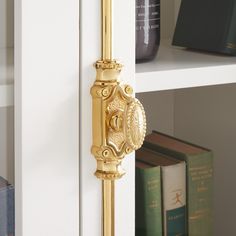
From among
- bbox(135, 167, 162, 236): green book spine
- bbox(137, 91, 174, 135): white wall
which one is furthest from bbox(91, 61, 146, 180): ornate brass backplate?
bbox(137, 91, 174, 135): white wall

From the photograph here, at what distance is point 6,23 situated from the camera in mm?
615

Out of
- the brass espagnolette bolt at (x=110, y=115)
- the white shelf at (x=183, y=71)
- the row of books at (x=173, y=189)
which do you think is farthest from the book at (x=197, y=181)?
the brass espagnolette bolt at (x=110, y=115)

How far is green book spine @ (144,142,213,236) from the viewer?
88cm

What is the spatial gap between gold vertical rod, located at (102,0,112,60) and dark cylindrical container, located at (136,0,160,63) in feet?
0.30

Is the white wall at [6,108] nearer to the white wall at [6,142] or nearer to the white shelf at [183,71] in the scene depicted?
the white wall at [6,142]

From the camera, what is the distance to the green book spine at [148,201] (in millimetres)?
825

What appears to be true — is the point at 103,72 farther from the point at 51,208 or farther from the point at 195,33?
the point at 195,33

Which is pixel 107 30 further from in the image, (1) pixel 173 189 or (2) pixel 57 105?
(1) pixel 173 189

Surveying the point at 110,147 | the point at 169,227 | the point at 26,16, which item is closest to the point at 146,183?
the point at 169,227

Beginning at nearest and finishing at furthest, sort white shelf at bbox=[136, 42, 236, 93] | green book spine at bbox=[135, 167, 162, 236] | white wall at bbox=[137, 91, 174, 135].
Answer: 1. white shelf at bbox=[136, 42, 236, 93]
2. green book spine at bbox=[135, 167, 162, 236]
3. white wall at bbox=[137, 91, 174, 135]

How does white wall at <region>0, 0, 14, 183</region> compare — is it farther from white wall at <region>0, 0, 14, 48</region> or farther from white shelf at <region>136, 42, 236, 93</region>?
white shelf at <region>136, 42, 236, 93</region>

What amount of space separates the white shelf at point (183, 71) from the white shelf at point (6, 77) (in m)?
0.13

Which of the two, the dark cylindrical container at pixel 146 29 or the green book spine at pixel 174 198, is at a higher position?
the dark cylindrical container at pixel 146 29

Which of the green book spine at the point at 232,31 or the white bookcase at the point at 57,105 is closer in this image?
the white bookcase at the point at 57,105
